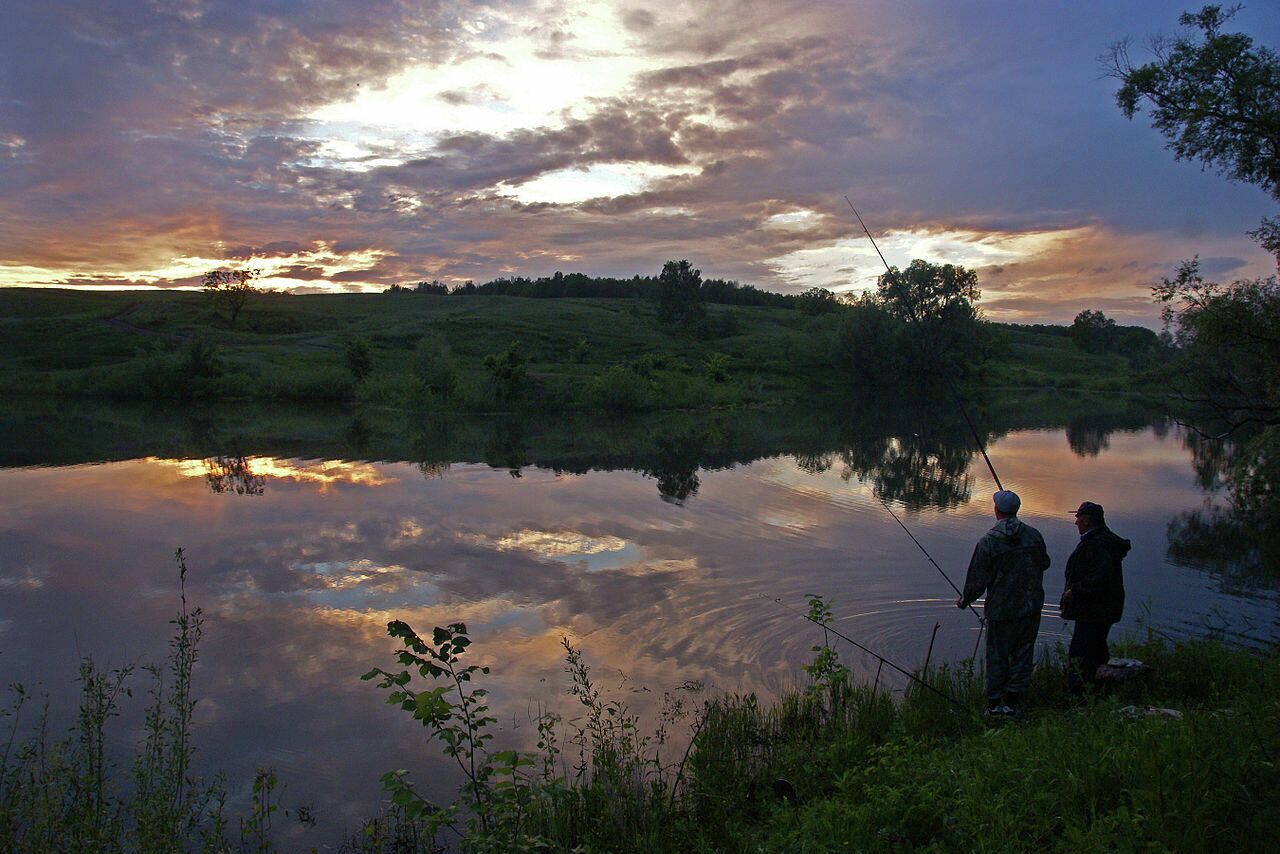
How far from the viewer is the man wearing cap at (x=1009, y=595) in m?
7.72

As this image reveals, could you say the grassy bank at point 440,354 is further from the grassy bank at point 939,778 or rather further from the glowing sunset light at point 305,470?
the grassy bank at point 939,778

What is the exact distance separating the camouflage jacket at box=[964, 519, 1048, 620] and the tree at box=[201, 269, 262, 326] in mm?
108387

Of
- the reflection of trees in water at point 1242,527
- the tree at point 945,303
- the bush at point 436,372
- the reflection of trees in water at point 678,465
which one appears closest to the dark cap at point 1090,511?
the reflection of trees in water at point 1242,527

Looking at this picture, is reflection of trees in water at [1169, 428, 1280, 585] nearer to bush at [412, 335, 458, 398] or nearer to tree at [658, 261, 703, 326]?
bush at [412, 335, 458, 398]

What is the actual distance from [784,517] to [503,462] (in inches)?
529

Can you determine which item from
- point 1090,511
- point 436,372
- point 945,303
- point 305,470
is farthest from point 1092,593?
point 945,303

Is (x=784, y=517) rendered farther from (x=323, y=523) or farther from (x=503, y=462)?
(x=503, y=462)

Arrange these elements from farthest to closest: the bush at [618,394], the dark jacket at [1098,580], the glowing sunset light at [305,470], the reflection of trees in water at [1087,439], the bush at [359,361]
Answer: the bush at [359,361], the bush at [618,394], the reflection of trees in water at [1087,439], the glowing sunset light at [305,470], the dark jacket at [1098,580]

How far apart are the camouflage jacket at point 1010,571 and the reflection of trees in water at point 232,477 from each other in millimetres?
21006

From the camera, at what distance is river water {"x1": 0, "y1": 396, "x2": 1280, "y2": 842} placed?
366 inches

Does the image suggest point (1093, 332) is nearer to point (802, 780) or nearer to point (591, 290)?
point (591, 290)

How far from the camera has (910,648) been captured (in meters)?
10.8

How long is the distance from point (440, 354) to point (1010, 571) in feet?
169

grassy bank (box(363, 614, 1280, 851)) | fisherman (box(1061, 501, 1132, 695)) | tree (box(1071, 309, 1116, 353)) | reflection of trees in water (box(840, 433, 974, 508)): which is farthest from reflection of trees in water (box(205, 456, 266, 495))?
tree (box(1071, 309, 1116, 353))
